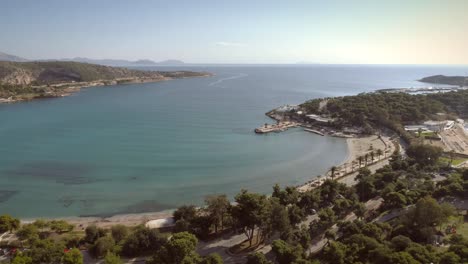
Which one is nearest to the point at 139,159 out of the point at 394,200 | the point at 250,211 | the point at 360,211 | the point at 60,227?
the point at 60,227

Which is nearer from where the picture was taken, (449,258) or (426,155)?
(449,258)

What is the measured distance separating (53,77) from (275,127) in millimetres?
107527

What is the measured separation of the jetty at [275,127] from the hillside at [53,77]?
71888 millimetres

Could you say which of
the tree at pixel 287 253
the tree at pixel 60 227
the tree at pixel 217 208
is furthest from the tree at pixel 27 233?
the tree at pixel 287 253

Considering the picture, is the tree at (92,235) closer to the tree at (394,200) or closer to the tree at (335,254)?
the tree at (335,254)

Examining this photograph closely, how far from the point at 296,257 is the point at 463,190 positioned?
14.5 m

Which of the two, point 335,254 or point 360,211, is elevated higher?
point 335,254

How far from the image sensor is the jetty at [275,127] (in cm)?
4772

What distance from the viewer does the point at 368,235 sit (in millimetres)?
15383

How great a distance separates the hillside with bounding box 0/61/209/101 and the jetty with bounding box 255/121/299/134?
7189 centimetres

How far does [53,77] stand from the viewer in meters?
120

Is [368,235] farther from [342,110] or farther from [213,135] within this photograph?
[342,110]

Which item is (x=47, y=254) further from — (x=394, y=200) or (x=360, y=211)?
(x=394, y=200)

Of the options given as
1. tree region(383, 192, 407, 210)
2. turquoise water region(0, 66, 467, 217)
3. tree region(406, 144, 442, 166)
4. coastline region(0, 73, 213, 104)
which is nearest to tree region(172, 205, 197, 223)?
turquoise water region(0, 66, 467, 217)
